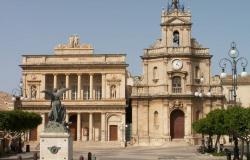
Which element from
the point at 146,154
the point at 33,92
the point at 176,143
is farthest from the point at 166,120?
the point at 33,92

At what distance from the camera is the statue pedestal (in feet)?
114

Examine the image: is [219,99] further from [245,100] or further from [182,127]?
[245,100]

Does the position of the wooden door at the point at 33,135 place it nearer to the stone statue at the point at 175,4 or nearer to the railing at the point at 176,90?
the railing at the point at 176,90

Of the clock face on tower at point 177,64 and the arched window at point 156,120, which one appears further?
the arched window at point 156,120

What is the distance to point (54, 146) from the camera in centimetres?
3475

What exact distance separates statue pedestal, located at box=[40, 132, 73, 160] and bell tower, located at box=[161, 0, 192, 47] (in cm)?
4544

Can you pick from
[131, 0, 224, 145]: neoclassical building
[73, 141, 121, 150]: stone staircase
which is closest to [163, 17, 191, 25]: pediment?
[131, 0, 224, 145]: neoclassical building

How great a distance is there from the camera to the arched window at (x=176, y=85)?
255ft

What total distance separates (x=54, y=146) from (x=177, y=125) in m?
44.7

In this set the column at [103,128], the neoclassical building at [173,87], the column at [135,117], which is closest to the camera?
the neoclassical building at [173,87]

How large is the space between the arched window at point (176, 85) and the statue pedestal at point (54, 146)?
145ft

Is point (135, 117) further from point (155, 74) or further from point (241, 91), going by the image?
point (241, 91)

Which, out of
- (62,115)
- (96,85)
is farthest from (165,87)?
(62,115)

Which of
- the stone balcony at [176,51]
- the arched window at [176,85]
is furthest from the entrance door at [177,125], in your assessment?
the stone balcony at [176,51]
